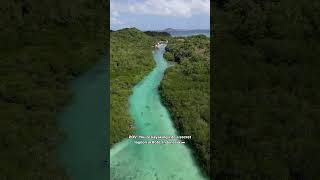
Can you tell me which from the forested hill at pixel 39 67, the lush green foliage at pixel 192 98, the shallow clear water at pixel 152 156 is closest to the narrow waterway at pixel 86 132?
the forested hill at pixel 39 67

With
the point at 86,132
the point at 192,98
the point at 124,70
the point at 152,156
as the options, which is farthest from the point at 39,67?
the point at 152,156

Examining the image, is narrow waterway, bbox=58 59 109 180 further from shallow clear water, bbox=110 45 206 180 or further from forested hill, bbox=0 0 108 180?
shallow clear water, bbox=110 45 206 180
